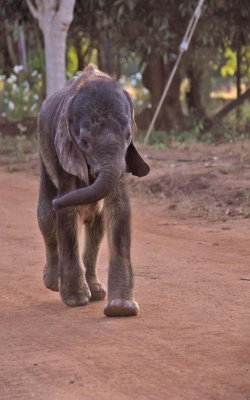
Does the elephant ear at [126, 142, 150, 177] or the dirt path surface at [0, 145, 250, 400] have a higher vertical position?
the elephant ear at [126, 142, 150, 177]

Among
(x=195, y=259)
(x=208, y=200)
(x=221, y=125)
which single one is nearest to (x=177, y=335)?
(x=195, y=259)

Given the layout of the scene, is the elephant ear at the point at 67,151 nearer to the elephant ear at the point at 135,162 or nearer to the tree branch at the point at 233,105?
the elephant ear at the point at 135,162

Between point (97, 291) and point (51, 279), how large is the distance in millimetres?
354

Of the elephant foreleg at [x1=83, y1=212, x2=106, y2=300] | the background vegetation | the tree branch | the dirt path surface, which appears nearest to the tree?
the background vegetation

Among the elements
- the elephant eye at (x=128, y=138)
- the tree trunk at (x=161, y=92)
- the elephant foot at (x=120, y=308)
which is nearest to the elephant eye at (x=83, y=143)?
the elephant eye at (x=128, y=138)

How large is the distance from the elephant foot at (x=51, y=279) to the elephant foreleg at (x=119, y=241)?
2.41 feet

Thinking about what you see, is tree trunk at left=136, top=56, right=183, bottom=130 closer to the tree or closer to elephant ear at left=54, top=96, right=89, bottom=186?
the tree

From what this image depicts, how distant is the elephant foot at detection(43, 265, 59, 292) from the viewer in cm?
604

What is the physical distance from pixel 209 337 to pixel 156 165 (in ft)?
25.3

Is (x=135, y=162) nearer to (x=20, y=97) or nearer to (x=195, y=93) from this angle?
(x=195, y=93)

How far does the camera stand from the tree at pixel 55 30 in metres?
13.8

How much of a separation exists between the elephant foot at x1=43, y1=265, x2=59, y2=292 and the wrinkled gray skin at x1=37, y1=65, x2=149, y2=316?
0.09 meters

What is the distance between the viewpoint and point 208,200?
32.5 feet

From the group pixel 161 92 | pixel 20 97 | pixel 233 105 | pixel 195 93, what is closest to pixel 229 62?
pixel 195 93
